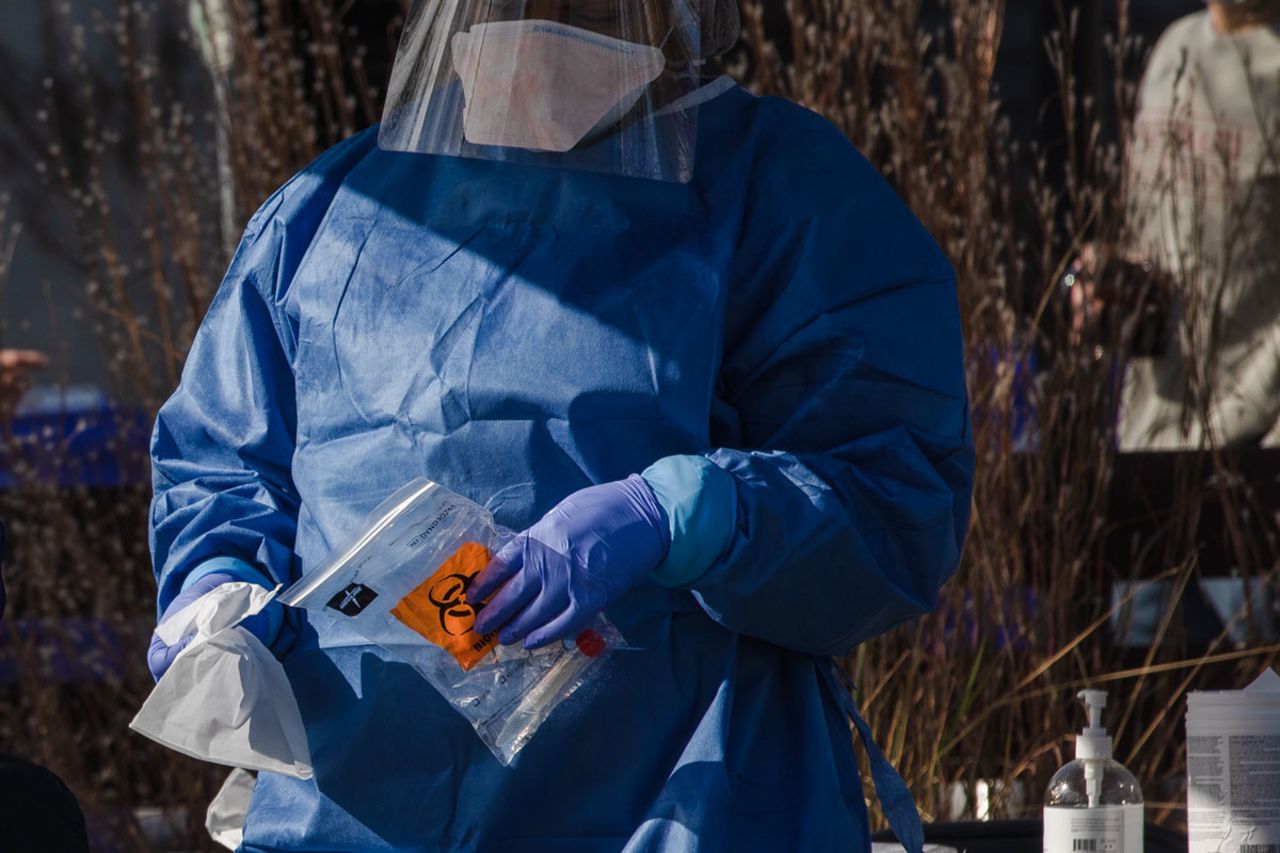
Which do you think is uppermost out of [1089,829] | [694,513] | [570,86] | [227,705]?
[570,86]

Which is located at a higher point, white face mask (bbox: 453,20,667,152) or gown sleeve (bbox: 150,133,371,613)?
white face mask (bbox: 453,20,667,152)

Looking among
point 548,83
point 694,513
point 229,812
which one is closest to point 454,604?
point 694,513

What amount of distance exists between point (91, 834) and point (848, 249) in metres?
2.37

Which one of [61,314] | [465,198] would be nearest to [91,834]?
[61,314]

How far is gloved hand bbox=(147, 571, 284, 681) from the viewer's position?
1513mm

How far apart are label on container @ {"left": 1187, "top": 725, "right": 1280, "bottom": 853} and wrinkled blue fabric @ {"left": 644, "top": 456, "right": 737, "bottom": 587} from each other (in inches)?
25.7

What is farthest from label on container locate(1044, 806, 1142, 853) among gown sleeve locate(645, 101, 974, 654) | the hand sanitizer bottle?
gown sleeve locate(645, 101, 974, 654)

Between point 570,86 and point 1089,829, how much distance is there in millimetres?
887

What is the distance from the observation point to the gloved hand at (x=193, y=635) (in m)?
1.51

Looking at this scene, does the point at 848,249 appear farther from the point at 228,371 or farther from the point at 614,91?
the point at 228,371

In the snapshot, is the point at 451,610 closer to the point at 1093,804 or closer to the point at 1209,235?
the point at 1093,804

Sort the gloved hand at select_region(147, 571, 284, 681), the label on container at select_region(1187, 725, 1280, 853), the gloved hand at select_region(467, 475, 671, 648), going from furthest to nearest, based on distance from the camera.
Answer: the label on container at select_region(1187, 725, 1280, 853)
the gloved hand at select_region(147, 571, 284, 681)
the gloved hand at select_region(467, 475, 671, 648)

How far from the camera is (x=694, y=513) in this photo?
1.36 metres

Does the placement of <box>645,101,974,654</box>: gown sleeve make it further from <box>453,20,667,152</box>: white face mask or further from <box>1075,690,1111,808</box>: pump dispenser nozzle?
<box>1075,690,1111,808</box>: pump dispenser nozzle
